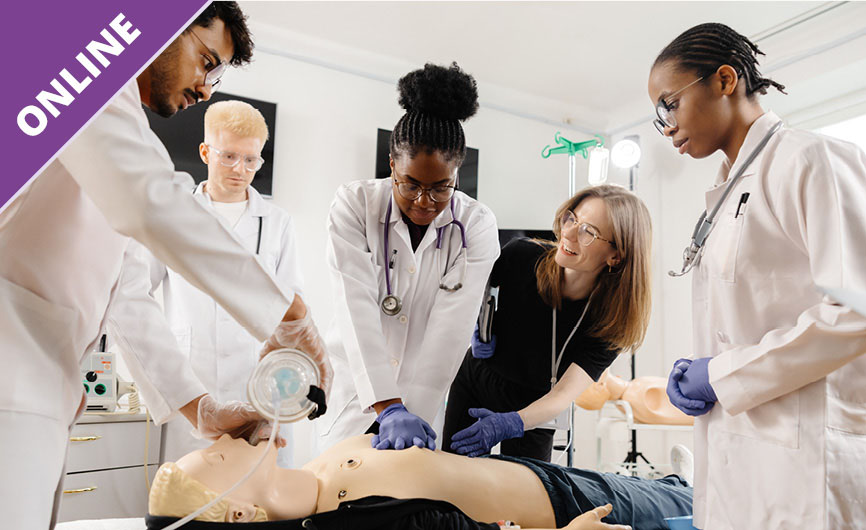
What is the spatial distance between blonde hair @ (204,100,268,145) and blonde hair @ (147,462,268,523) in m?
1.42

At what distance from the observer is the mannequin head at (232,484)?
1.20 meters

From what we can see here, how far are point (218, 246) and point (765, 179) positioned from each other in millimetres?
1008

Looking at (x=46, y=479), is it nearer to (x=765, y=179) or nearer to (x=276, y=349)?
(x=276, y=349)

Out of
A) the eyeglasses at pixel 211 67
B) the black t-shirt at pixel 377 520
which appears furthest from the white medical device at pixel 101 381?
the eyeglasses at pixel 211 67

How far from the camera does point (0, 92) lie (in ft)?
2.66

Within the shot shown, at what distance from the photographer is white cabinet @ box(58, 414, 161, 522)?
Result: 7.98 feet

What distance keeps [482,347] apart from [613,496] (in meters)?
0.61

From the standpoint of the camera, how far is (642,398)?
3.25 m

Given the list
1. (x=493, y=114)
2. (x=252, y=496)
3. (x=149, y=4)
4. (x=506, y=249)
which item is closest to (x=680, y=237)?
(x=493, y=114)

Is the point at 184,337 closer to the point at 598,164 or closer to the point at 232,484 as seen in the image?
the point at 232,484

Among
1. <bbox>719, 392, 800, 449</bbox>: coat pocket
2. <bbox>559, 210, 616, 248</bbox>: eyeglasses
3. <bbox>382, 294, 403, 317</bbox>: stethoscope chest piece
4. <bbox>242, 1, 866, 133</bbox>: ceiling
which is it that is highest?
<bbox>242, 1, 866, 133</bbox>: ceiling

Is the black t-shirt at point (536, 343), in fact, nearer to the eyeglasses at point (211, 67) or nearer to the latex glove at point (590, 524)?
the latex glove at point (590, 524)

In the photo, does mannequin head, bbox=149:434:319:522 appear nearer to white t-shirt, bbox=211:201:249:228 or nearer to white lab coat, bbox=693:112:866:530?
white lab coat, bbox=693:112:866:530

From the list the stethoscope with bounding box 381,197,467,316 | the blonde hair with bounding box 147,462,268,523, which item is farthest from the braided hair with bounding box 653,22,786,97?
the blonde hair with bounding box 147,462,268,523
